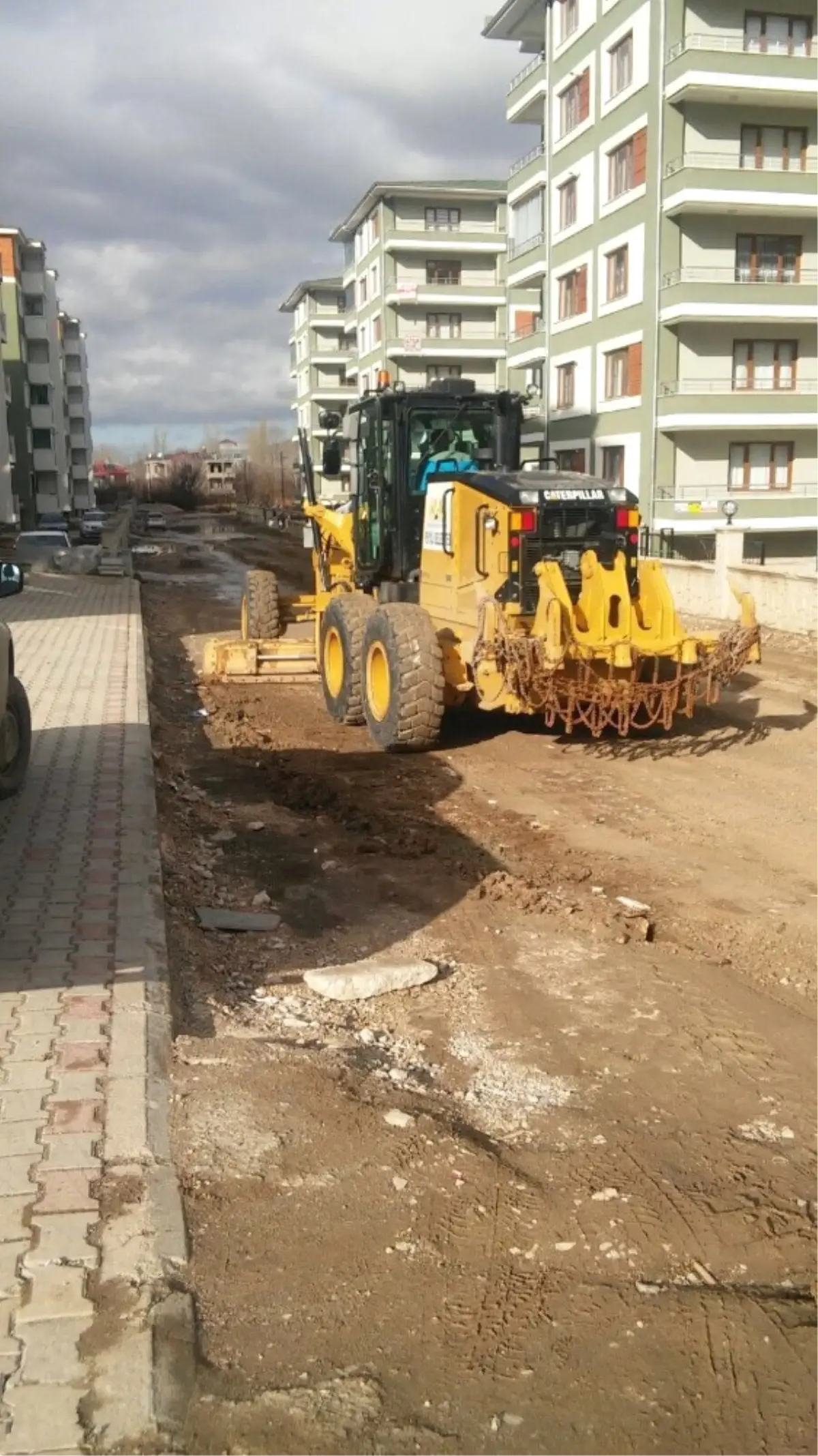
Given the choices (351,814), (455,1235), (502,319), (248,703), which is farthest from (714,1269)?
(502,319)

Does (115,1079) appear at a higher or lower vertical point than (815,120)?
lower

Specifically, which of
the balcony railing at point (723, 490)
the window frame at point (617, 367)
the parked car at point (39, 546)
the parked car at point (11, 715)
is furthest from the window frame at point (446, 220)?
the parked car at point (11, 715)

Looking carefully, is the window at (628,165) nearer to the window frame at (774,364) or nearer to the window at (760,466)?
the window frame at (774,364)

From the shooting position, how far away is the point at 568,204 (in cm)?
3397

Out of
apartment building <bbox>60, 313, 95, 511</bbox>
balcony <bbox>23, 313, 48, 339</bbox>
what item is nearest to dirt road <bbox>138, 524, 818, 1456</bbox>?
balcony <bbox>23, 313, 48, 339</bbox>

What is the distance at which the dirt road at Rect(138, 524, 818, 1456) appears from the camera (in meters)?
2.68

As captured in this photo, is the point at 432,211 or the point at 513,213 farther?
the point at 432,211

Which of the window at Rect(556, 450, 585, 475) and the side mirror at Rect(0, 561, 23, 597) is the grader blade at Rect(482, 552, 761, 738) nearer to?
the side mirror at Rect(0, 561, 23, 597)

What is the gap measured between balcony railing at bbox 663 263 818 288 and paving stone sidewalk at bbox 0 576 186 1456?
24346 millimetres

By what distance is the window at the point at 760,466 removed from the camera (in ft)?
98.5

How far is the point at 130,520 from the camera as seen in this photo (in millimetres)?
73750

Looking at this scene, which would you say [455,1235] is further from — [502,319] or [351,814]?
[502,319]

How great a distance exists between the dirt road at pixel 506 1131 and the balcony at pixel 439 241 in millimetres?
48213

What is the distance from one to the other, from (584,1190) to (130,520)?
7365cm
